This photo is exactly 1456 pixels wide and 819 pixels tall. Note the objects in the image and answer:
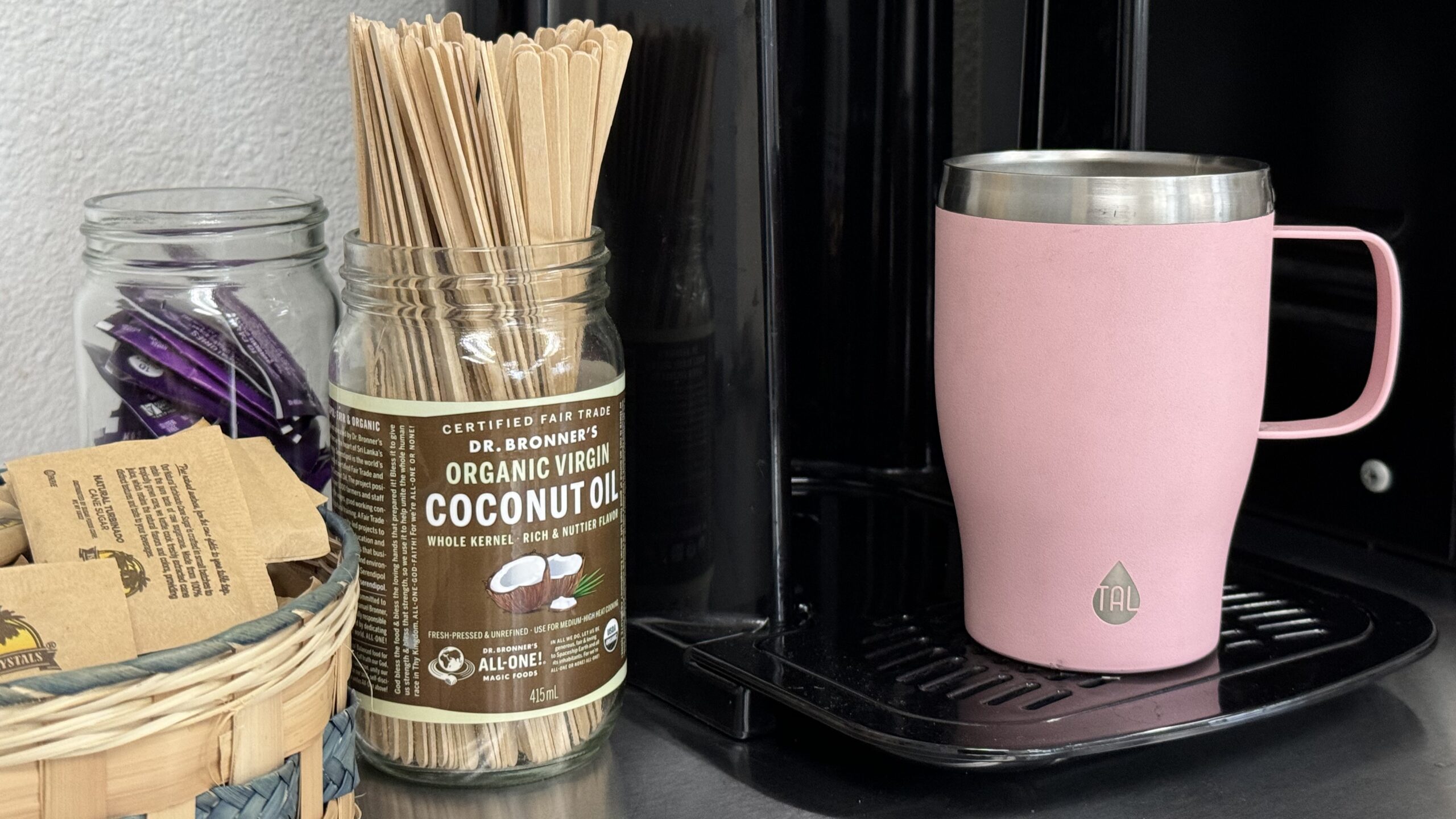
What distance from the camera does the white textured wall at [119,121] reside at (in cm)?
62

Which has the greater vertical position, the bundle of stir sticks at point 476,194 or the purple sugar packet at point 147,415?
the bundle of stir sticks at point 476,194

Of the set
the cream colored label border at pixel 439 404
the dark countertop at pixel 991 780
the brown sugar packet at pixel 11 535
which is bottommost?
the dark countertop at pixel 991 780

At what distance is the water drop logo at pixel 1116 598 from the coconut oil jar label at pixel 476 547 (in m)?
0.18

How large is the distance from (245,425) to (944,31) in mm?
386

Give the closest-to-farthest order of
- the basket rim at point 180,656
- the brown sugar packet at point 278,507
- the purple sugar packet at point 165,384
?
the basket rim at point 180,656
the brown sugar packet at point 278,507
the purple sugar packet at point 165,384

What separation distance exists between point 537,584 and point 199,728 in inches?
5.4

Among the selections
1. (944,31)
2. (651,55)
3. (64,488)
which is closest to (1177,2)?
(944,31)

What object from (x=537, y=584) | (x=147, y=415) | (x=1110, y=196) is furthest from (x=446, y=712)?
(x=1110, y=196)

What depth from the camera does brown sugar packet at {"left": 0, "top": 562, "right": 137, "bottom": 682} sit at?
15.6 inches

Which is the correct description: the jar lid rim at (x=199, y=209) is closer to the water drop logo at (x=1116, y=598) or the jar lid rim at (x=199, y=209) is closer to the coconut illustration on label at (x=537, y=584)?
the coconut illustration on label at (x=537, y=584)

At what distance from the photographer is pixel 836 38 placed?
692 millimetres

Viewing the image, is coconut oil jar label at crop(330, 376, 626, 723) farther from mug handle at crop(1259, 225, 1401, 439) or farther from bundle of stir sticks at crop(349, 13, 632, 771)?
mug handle at crop(1259, 225, 1401, 439)

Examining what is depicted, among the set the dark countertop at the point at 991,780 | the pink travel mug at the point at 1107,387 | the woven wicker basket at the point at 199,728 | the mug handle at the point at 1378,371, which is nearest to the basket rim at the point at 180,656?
the woven wicker basket at the point at 199,728

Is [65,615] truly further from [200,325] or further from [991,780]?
[991,780]
